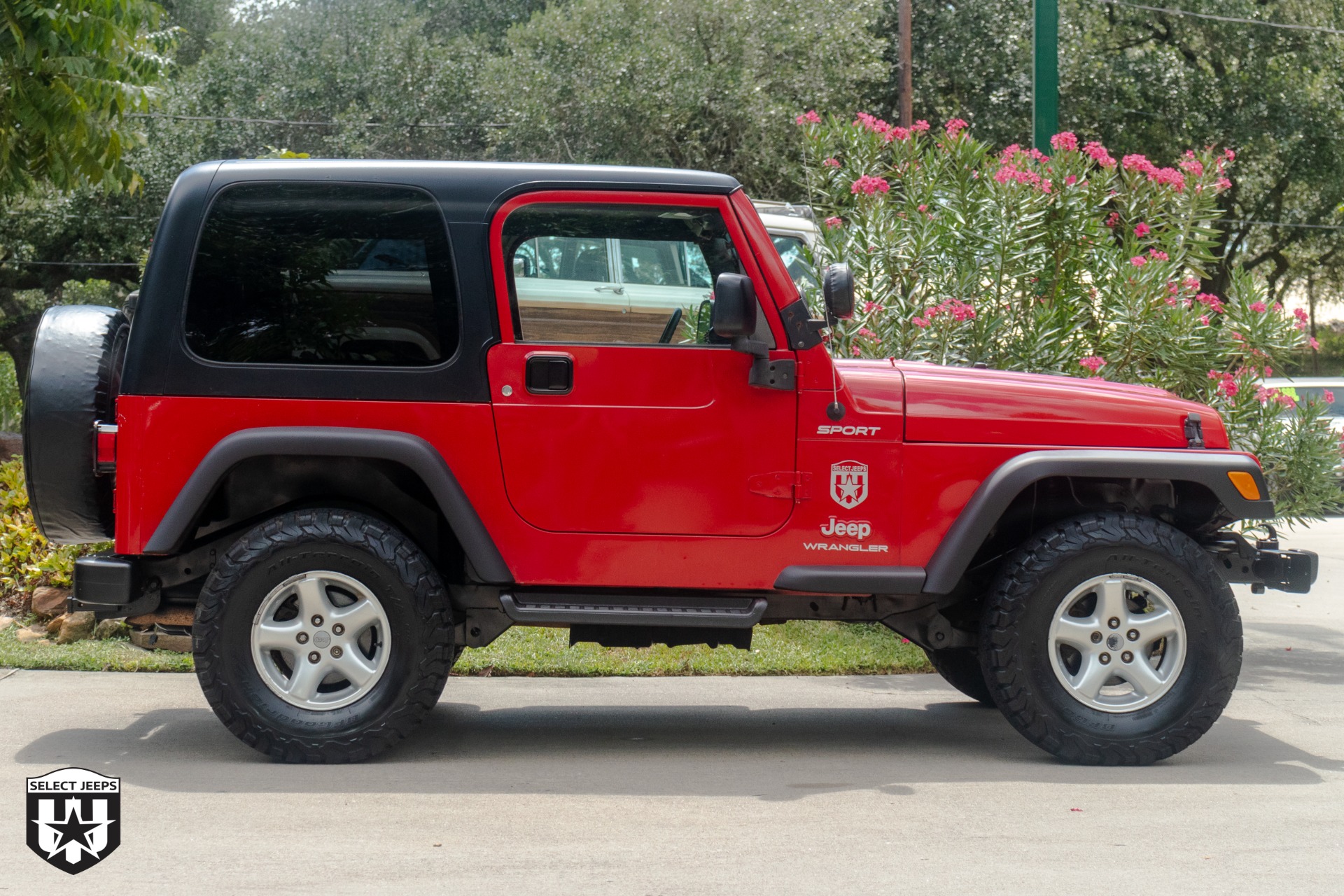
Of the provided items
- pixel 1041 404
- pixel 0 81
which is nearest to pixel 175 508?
pixel 1041 404

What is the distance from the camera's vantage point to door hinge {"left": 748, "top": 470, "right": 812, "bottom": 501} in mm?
5094

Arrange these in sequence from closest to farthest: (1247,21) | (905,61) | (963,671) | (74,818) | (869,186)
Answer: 1. (74,818)
2. (963,671)
3. (869,186)
4. (905,61)
5. (1247,21)

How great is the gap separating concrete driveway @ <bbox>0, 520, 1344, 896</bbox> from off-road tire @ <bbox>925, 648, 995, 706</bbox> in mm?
135

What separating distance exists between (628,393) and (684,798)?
1484mm

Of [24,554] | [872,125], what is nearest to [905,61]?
[872,125]

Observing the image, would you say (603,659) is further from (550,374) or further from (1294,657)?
(1294,657)

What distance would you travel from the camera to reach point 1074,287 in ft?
24.9

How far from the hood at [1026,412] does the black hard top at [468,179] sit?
107cm

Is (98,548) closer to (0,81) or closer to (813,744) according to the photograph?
(0,81)

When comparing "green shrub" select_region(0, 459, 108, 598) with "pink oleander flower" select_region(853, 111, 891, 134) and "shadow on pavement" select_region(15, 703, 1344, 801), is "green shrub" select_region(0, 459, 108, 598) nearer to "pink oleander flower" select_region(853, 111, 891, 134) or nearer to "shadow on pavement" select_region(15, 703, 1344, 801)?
"shadow on pavement" select_region(15, 703, 1344, 801)

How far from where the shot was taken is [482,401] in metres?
5.04

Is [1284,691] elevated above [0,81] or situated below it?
below

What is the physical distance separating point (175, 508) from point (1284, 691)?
5.31m

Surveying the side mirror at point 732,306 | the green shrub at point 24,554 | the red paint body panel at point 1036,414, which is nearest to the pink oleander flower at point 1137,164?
the red paint body panel at point 1036,414
